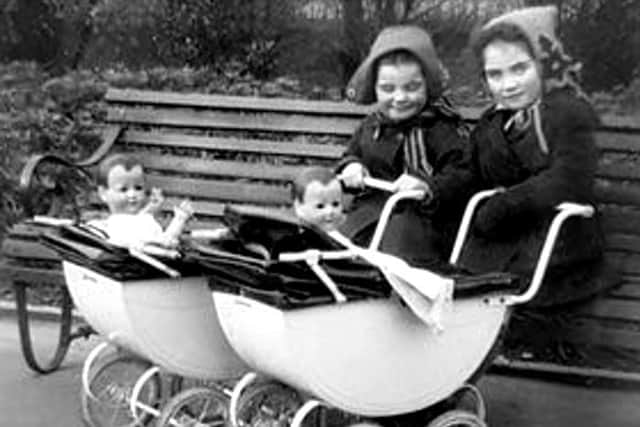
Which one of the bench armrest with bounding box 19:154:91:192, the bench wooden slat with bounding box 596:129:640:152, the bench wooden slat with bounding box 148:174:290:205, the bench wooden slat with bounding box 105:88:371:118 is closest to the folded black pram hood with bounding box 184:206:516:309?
the bench wooden slat with bounding box 596:129:640:152

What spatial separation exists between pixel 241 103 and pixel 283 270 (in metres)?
2.30

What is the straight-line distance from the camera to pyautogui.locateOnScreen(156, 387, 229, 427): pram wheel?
4879 millimetres

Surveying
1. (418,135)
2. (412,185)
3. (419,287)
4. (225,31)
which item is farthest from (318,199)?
(225,31)

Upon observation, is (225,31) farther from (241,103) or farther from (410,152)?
(410,152)

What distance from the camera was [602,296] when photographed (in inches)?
203

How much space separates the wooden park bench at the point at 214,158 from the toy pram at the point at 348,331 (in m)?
0.93

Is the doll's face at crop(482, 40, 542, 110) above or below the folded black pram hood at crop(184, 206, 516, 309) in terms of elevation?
above

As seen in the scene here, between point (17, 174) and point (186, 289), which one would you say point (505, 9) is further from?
point (186, 289)

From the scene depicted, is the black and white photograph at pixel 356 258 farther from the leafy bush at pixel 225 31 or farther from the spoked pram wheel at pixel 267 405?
the leafy bush at pixel 225 31

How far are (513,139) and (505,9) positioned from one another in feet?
10.0

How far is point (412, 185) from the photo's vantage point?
16.8 ft

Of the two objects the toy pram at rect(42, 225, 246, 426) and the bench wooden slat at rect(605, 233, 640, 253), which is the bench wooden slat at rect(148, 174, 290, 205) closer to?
the toy pram at rect(42, 225, 246, 426)

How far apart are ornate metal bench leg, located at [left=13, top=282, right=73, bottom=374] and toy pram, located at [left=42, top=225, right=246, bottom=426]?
2.90ft

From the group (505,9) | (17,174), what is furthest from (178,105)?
(505,9)
